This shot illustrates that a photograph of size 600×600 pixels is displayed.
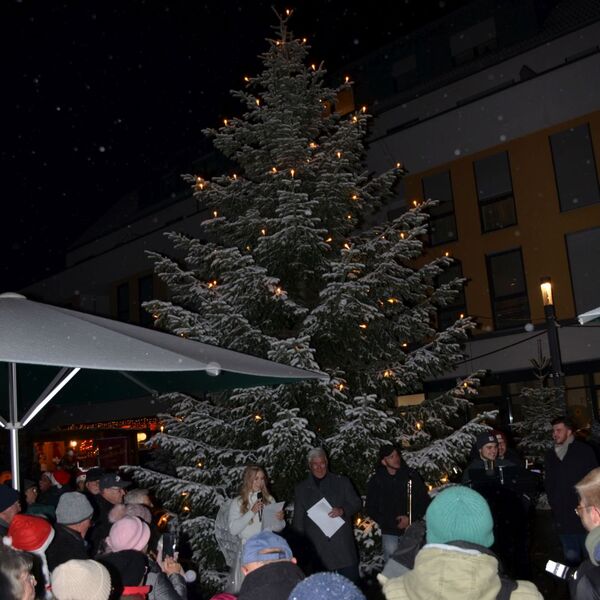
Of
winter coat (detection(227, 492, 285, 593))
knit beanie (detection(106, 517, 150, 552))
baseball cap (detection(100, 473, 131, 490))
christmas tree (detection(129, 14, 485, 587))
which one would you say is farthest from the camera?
christmas tree (detection(129, 14, 485, 587))

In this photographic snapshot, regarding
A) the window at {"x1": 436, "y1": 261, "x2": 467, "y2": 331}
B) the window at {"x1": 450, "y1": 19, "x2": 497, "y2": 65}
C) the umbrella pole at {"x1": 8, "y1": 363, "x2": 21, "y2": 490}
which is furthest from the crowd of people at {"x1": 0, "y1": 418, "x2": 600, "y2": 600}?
the window at {"x1": 450, "y1": 19, "x2": 497, "y2": 65}

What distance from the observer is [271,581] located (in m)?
3.07

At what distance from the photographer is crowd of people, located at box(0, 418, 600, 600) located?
295cm

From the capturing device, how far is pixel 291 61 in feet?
38.5

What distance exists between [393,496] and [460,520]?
17.8ft

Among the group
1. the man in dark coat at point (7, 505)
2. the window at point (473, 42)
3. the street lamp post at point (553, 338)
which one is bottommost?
the man in dark coat at point (7, 505)

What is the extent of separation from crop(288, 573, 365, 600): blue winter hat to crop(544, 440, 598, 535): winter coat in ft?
18.9

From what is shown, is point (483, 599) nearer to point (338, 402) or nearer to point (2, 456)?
point (338, 402)

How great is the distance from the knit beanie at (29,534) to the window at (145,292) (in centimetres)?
2515

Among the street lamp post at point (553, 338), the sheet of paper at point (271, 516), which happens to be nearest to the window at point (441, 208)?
the street lamp post at point (553, 338)

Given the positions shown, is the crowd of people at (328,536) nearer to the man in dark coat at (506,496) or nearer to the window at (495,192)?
the man in dark coat at (506,496)

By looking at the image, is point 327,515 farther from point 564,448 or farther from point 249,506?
point 564,448

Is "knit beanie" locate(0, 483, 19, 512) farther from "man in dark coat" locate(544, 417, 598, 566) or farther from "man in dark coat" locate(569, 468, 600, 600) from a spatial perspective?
"man in dark coat" locate(544, 417, 598, 566)

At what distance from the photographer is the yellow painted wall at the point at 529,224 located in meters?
19.9
